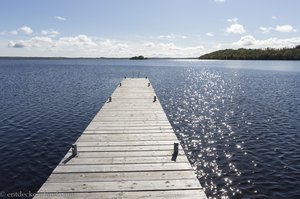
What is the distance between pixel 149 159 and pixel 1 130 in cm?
1366

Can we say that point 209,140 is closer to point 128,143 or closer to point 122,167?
point 128,143

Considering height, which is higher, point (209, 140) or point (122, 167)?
point (122, 167)

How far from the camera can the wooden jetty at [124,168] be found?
26.6ft

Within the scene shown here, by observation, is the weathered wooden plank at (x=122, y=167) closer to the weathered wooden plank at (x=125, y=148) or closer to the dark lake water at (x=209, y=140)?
the weathered wooden plank at (x=125, y=148)

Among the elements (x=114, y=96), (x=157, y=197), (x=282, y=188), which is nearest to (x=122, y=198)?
(x=157, y=197)

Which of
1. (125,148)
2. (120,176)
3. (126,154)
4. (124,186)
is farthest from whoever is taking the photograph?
(125,148)

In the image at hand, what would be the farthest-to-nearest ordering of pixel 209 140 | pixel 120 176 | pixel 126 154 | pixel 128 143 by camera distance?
Answer: pixel 209 140, pixel 128 143, pixel 126 154, pixel 120 176

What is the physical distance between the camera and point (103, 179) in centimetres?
893

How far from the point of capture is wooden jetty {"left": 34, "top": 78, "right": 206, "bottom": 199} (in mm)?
8109

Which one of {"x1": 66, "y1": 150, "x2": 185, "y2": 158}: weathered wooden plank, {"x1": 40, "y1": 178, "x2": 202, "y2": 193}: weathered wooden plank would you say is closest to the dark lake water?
{"x1": 66, "y1": 150, "x2": 185, "y2": 158}: weathered wooden plank

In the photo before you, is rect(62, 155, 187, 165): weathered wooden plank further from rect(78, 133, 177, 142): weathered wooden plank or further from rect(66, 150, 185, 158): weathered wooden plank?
rect(78, 133, 177, 142): weathered wooden plank

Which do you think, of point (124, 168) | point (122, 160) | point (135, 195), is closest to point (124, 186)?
point (135, 195)

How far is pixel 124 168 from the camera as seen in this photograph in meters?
9.77

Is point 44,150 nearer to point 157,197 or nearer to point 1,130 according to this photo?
point 1,130
